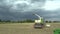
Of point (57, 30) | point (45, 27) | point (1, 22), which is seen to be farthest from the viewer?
point (1, 22)

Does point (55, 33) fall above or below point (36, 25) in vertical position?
above

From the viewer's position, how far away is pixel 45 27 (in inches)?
1220

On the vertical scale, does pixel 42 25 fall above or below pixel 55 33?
below

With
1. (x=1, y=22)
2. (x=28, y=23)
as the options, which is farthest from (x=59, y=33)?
(x=28, y=23)

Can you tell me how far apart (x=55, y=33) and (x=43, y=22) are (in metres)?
20.5

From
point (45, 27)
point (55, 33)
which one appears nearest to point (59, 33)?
point (55, 33)

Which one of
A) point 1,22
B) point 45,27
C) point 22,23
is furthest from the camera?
point 22,23

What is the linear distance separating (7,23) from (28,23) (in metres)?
4.11

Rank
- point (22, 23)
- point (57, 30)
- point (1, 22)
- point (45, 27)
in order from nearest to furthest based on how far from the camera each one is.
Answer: point (57, 30) → point (45, 27) → point (1, 22) → point (22, 23)

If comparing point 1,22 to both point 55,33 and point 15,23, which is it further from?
point 55,33

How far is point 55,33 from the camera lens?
12.4 m

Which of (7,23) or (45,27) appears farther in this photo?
(7,23)

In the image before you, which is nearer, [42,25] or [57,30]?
[57,30]

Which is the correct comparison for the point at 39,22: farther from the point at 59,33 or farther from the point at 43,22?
the point at 59,33
